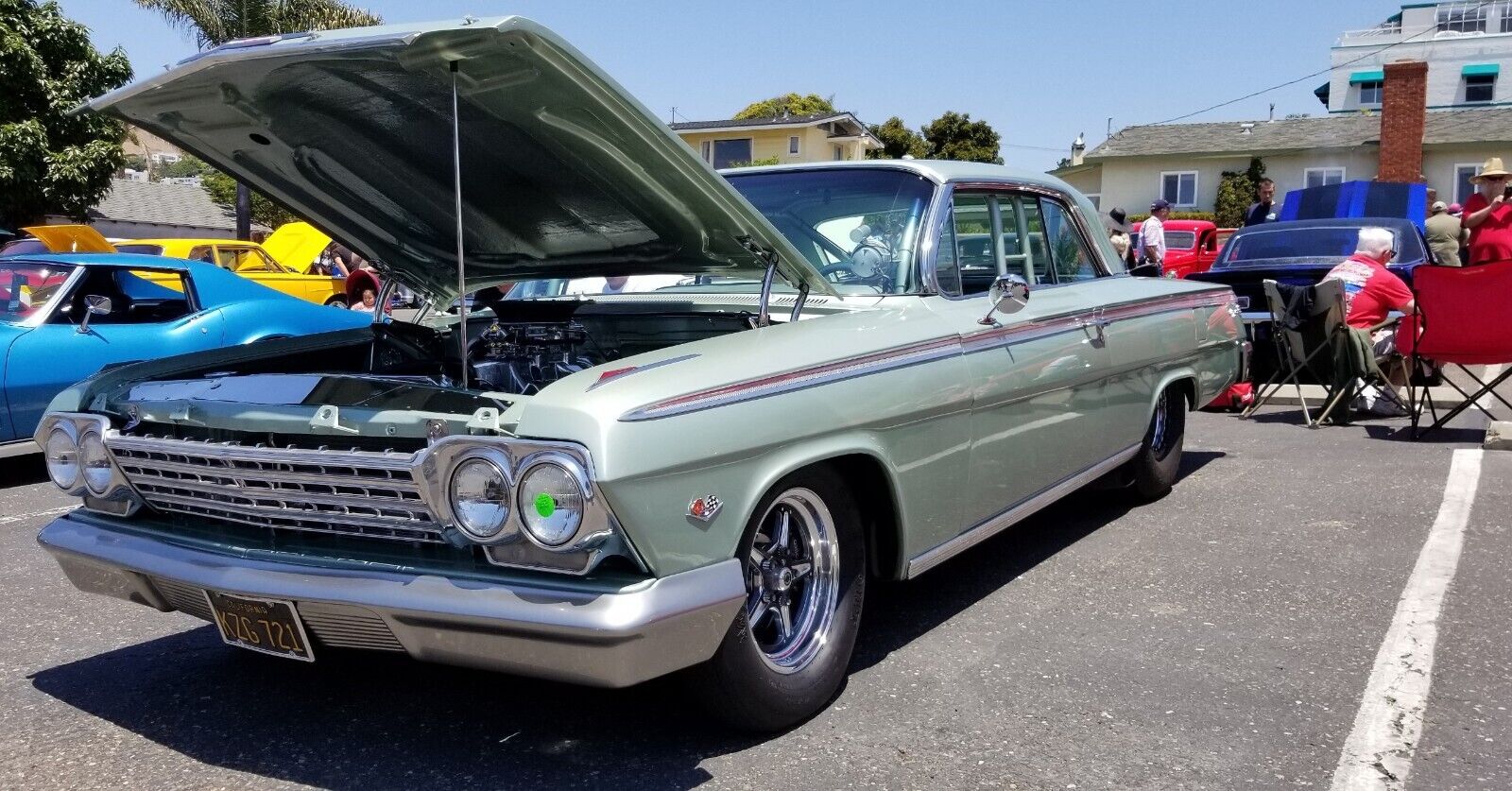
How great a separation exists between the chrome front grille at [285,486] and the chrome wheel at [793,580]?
81 centimetres

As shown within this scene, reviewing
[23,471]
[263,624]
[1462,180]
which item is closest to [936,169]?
[263,624]

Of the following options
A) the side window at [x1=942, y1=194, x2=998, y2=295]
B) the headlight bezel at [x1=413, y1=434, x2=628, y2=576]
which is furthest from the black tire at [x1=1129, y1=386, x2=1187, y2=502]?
the headlight bezel at [x1=413, y1=434, x2=628, y2=576]

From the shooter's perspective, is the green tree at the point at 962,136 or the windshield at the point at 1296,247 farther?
the green tree at the point at 962,136

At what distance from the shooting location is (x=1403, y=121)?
1271 inches

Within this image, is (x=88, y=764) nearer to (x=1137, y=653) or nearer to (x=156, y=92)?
(x=156, y=92)

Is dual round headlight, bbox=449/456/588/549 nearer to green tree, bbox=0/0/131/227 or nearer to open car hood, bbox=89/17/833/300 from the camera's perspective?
open car hood, bbox=89/17/833/300

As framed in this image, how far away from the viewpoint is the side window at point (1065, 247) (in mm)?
4789

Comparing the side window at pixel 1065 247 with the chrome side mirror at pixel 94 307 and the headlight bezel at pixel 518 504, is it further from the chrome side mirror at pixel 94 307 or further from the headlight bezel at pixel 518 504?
the chrome side mirror at pixel 94 307

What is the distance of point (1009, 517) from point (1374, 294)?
18.1 feet

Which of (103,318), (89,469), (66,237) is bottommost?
(89,469)

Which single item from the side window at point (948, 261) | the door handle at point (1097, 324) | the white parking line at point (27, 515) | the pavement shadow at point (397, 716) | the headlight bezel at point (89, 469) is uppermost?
the side window at point (948, 261)

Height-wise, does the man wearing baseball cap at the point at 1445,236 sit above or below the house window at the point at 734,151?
below

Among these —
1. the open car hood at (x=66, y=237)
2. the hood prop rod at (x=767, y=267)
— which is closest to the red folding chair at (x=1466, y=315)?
the hood prop rod at (x=767, y=267)

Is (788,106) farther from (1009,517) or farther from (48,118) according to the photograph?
(1009,517)
